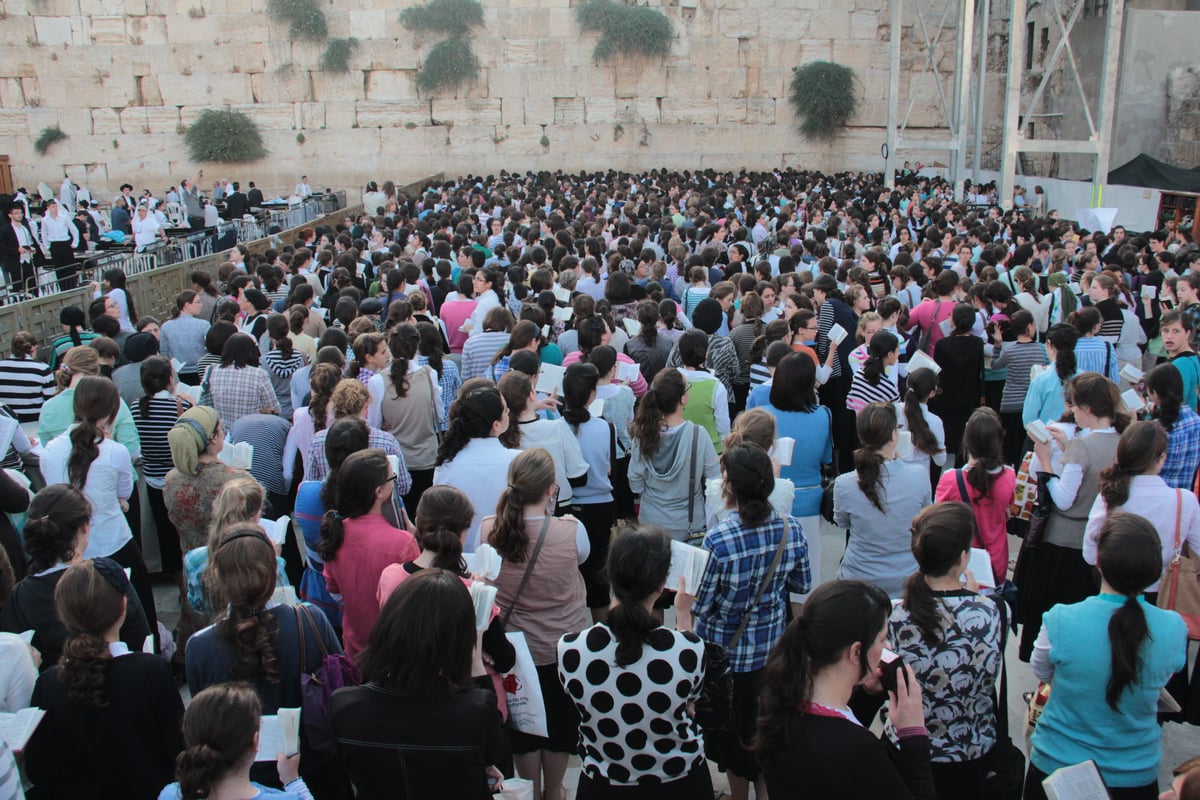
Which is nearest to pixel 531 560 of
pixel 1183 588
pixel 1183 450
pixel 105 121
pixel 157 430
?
pixel 1183 588

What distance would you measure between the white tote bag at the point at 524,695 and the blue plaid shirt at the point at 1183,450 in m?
3.44

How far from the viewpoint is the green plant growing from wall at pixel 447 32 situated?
83.6ft

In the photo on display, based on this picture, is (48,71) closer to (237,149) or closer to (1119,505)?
(237,149)

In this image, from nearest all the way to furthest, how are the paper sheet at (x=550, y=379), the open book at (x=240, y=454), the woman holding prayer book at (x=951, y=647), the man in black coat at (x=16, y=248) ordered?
the woman holding prayer book at (x=951, y=647), the open book at (x=240, y=454), the paper sheet at (x=550, y=379), the man in black coat at (x=16, y=248)

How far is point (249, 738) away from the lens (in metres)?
2.27

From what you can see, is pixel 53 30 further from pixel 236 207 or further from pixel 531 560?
pixel 531 560

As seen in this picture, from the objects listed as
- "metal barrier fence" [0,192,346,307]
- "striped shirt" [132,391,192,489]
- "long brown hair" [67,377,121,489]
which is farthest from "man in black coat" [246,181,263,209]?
"long brown hair" [67,377,121,489]

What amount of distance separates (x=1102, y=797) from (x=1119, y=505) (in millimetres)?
1733

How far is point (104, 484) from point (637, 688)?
318cm

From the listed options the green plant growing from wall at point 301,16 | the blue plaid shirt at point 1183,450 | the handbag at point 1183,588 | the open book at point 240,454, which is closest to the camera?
the handbag at point 1183,588

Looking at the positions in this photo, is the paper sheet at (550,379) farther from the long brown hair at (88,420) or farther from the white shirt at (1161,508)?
the white shirt at (1161,508)

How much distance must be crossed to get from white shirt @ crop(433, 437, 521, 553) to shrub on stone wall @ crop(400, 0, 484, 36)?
24.1 meters

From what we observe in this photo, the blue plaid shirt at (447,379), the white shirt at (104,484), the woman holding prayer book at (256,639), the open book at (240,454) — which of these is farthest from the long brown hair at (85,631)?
the blue plaid shirt at (447,379)

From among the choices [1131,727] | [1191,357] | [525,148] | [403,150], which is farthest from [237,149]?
[1131,727]
